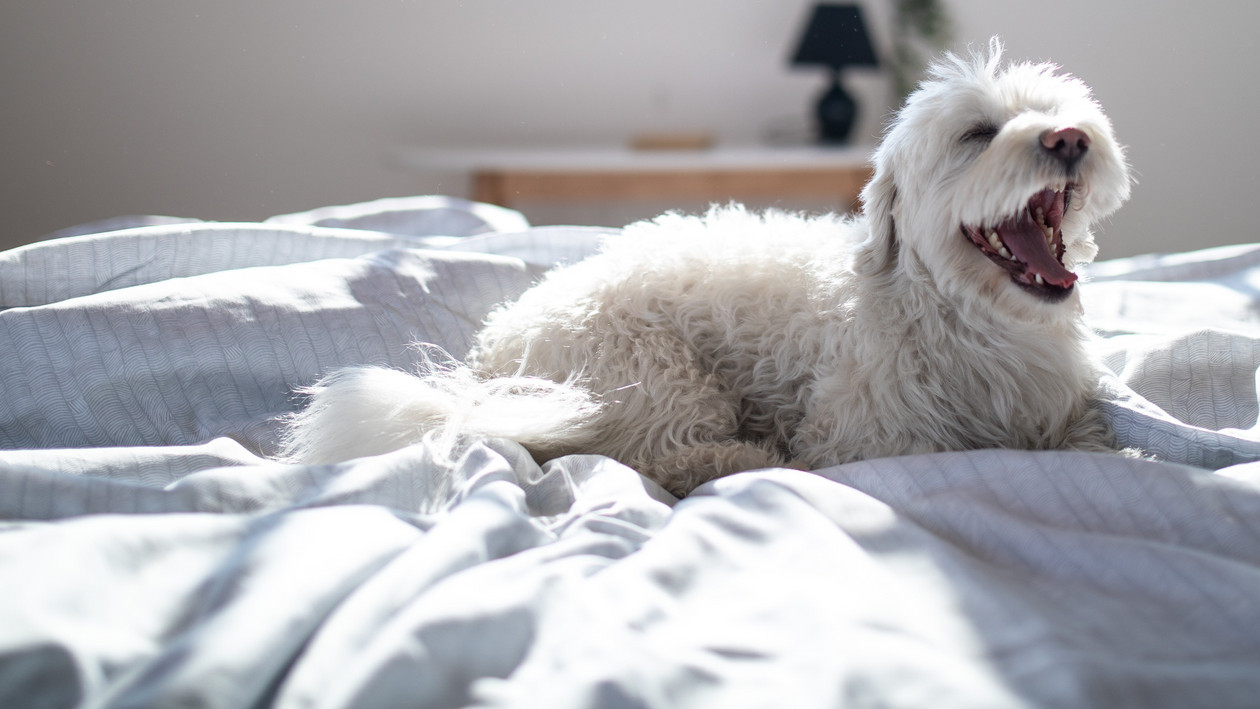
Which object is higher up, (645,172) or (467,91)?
(467,91)

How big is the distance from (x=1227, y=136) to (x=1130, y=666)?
2939 mm

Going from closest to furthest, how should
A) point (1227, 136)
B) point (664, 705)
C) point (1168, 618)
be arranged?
point (664, 705) < point (1168, 618) < point (1227, 136)

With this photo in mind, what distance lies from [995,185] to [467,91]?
2894mm

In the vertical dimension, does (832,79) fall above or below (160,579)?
above

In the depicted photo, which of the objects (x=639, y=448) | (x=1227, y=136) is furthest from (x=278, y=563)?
(x=1227, y=136)

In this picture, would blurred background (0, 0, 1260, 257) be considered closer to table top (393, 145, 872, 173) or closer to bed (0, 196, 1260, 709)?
table top (393, 145, 872, 173)

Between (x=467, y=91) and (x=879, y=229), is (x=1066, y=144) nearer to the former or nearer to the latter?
(x=879, y=229)

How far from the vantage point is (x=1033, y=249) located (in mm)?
1044

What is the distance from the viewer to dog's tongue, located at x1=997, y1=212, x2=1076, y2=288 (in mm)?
1016

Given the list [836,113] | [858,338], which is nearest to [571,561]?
[858,338]

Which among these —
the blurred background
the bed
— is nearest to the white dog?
the bed

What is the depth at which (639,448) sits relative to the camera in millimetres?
1155

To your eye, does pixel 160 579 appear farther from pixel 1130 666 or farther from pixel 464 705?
pixel 1130 666

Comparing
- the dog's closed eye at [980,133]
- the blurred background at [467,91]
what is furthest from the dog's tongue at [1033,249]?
the blurred background at [467,91]
